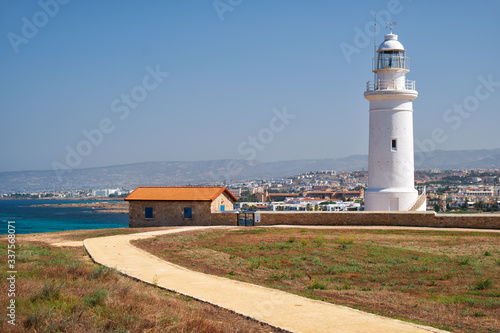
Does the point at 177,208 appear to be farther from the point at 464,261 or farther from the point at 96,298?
the point at 96,298

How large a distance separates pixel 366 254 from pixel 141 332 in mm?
10874

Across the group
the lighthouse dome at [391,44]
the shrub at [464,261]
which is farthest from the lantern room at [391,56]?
the shrub at [464,261]

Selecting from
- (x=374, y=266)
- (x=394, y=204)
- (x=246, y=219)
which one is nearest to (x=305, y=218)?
(x=246, y=219)

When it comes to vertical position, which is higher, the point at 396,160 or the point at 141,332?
the point at 396,160

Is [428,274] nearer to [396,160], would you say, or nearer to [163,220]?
[396,160]

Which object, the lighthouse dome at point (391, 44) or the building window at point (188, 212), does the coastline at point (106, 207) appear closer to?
the building window at point (188, 212)

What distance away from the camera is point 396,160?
28.3m

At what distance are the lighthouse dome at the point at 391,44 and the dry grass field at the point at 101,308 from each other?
22137mm

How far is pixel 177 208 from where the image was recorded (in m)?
28.7

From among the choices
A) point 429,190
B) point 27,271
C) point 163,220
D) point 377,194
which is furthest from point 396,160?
point 429,190

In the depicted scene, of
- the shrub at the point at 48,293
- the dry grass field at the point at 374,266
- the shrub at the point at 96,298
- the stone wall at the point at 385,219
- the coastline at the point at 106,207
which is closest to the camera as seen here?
the shrub at the point at 96,298

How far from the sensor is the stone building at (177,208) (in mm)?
28250

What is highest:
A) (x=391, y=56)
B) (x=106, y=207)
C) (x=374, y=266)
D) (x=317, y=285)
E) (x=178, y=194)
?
(x=391, y=56)

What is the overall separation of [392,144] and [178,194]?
1135 cm
